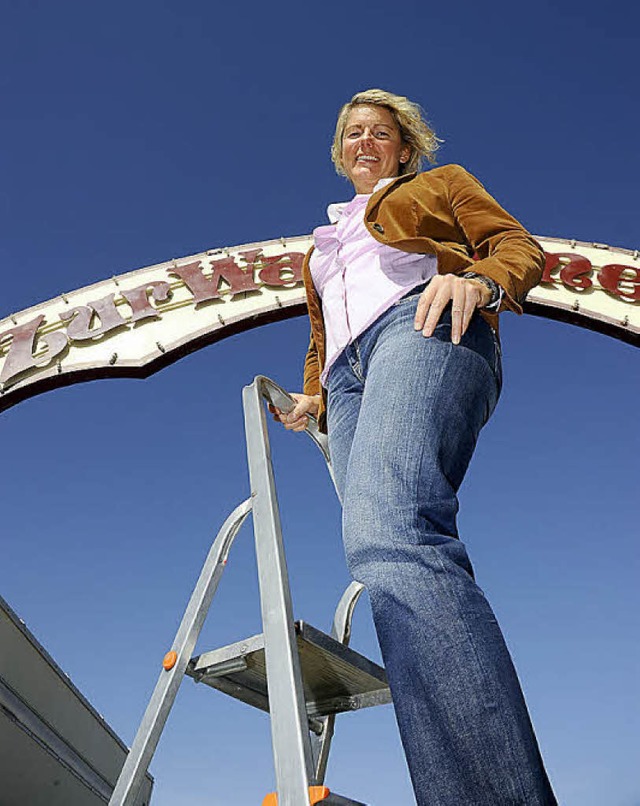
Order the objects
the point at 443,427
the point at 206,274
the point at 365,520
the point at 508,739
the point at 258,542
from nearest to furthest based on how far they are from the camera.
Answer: the point at 508,739 → the point at 365,520 → the point at 443,427 → the point at 258,542 → the point at 206,274

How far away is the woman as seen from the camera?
0.98 metres

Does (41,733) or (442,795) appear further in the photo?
(41,733)

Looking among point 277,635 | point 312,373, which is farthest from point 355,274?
point 277,635

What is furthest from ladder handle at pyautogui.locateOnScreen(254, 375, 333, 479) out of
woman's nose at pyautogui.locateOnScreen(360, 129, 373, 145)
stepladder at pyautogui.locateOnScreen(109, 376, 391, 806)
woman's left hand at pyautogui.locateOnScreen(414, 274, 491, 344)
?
woman's nose at pyautogui.locateOnScreen(360, 129, 373, 145)

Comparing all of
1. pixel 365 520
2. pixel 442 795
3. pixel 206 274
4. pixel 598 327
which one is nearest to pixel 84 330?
pixel 206 274

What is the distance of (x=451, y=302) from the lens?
1.49 metres

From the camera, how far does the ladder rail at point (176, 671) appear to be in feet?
4.71

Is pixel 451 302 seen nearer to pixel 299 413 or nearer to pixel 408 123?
pixel 299 413

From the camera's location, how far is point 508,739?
37.6 inches

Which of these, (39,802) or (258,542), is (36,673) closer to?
(39,802)

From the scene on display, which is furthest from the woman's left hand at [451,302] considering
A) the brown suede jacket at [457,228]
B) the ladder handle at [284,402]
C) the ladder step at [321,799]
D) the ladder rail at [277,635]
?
the ladder step at [321,799]

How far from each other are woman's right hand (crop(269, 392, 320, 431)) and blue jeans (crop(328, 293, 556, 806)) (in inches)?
25.5

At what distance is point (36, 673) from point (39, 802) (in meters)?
0.52

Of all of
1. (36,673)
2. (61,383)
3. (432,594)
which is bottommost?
(432,594)
